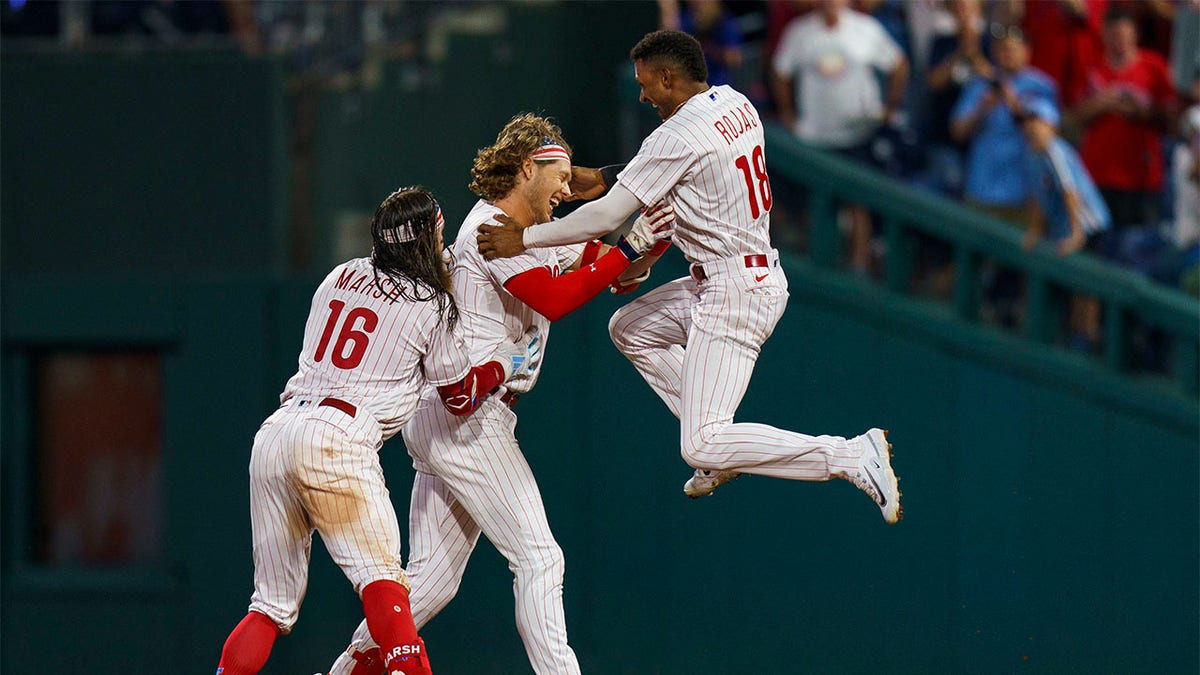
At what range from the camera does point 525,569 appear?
6.16m

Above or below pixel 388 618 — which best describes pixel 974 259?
above

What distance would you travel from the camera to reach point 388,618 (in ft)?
19.1

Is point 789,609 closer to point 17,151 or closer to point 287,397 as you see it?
point 287,397

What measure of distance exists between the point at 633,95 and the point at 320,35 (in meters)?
2.03

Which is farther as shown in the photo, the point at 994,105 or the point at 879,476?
the point at 994,105

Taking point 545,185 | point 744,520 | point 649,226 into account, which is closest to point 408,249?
point 545,185

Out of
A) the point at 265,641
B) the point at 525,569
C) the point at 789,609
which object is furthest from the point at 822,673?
the point at 265,641

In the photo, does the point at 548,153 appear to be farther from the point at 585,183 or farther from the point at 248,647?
the point at 248,647

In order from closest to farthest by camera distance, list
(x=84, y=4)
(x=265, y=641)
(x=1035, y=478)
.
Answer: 1. (x=265, y=641)
2. (x=1035, y=478)
3. (x=84, y=4)

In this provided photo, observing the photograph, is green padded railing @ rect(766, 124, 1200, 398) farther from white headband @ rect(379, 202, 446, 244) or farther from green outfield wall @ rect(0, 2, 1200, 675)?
white headband @ rect(379, 202, 446, 244)

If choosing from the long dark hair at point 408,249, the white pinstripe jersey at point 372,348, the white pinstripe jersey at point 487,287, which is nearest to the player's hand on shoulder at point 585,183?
the white pinstripe jersey at point 487,287

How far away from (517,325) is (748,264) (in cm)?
91

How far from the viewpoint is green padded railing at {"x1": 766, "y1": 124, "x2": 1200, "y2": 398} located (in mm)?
8750

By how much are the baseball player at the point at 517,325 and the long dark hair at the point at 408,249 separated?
233mm
